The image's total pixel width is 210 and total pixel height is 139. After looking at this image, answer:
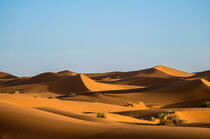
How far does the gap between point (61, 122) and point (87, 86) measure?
33.9 metres

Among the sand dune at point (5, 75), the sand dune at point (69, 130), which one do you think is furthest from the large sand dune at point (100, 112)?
the sand dune at point (5, 75)

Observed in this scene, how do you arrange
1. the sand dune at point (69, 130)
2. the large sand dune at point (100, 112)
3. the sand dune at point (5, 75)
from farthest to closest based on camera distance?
the sand dune at point (5, 75) < the large sand dune at point (100, 112) < the sand dune at point (69, 130)

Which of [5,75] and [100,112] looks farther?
[5,75]

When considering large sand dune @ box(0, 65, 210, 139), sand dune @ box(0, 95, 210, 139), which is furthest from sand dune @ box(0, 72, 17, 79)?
sand dune @ box(0, 95, 210, 139)

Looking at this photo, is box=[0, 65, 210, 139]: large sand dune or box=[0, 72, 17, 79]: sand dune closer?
box=[0, 65, 210, 139]: large sand dune

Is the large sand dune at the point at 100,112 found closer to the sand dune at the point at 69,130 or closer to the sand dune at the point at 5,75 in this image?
the sand dune at the point at 69,130

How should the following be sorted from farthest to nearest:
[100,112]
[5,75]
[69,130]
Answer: [5,75] < [100,112] < [69,130]

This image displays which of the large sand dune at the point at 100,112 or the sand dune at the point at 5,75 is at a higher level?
the sand dune at the point at 5,75

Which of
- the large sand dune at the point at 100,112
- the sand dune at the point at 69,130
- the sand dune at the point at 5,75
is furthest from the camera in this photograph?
the sand dune at the point at 5,75

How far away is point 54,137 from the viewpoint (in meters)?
5.77

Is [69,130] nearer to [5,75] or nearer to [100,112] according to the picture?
[100,112]

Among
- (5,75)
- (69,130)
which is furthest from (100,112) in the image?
(5,75)

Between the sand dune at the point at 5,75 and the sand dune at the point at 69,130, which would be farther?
the sand dune at the point at 5,75

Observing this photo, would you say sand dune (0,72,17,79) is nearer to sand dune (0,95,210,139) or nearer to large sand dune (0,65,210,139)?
large sand dune (0,65,210,139)
